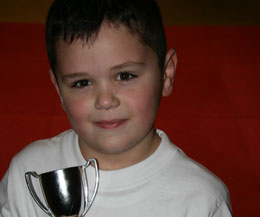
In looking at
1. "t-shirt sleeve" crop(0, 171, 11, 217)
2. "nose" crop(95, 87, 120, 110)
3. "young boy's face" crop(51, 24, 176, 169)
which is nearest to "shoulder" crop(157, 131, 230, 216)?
"young boy's face" crop(51, 24, 176, 169)

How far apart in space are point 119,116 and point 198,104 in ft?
4.32

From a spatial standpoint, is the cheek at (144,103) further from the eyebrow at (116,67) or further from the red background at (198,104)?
the red background at (198,104)

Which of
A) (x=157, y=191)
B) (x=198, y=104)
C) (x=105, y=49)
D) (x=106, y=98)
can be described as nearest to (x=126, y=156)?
(x=157, y=191)

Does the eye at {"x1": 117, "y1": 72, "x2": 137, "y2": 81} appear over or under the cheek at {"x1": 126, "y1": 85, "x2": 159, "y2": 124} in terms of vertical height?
over

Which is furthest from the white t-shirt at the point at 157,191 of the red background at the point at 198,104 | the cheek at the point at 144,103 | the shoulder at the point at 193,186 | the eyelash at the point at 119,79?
the red background at the point at 198,104

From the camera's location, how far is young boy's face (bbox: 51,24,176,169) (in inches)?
28.6

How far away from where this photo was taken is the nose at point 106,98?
0.75m

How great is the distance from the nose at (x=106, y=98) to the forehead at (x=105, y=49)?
0.06 m

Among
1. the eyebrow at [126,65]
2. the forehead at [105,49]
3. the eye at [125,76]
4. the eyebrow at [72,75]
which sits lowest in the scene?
the eye at [125,76]

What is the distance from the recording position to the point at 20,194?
3.12 feet

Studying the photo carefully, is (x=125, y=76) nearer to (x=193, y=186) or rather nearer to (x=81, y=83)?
(x=81, y=83)

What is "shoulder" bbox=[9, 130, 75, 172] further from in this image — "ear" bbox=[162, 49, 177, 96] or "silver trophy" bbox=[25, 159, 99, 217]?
"ear" bbox=[162, 49, 177, 96]

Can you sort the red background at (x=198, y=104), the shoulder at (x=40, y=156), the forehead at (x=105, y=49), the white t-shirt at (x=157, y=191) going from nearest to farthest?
the forehead at (x=105, y=49) < the white t-shirt at (x=157, y=191) < the shoulder at (x=40, y=156) < the red background at (x=198, y=104)

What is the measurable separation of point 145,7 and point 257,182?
1.19 m
